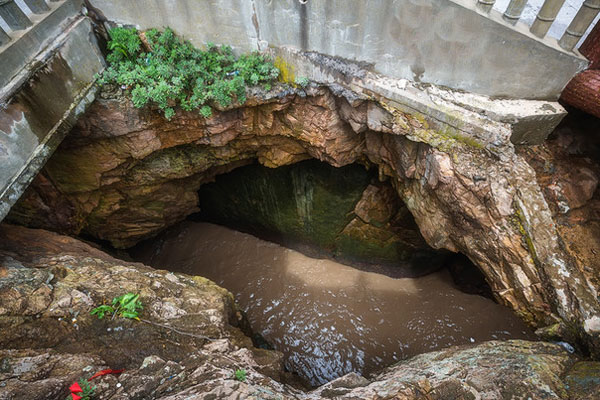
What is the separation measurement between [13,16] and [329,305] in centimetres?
620

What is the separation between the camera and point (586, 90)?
11.0 ft

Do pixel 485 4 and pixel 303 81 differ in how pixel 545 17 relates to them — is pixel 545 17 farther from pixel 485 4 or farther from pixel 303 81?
pixel 303 81

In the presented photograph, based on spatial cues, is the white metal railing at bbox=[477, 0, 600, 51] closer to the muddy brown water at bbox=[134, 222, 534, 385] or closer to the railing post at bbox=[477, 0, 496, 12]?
the railing post at bbox=[477, 0, 496, 12]

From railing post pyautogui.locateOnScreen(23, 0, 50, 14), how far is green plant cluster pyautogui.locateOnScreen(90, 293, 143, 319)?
11.2 feet

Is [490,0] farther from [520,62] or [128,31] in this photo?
[128,31]

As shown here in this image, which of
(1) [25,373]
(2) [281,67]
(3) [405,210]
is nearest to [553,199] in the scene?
(3) [405,210]

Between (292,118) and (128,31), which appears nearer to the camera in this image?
(128,31)

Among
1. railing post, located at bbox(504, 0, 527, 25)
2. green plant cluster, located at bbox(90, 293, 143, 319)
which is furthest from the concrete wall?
green plant cluster, located at bbox(90, 293, 143, 319)

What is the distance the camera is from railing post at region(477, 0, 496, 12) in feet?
10.2

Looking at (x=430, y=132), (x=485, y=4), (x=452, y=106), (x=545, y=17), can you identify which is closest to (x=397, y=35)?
(x=485, y=4)

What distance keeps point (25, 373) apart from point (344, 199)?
5.11 meters

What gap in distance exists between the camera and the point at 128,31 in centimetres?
410

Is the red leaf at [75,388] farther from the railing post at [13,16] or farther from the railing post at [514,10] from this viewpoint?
the railing post at [514,10]

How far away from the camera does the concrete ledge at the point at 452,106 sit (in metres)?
3.47
